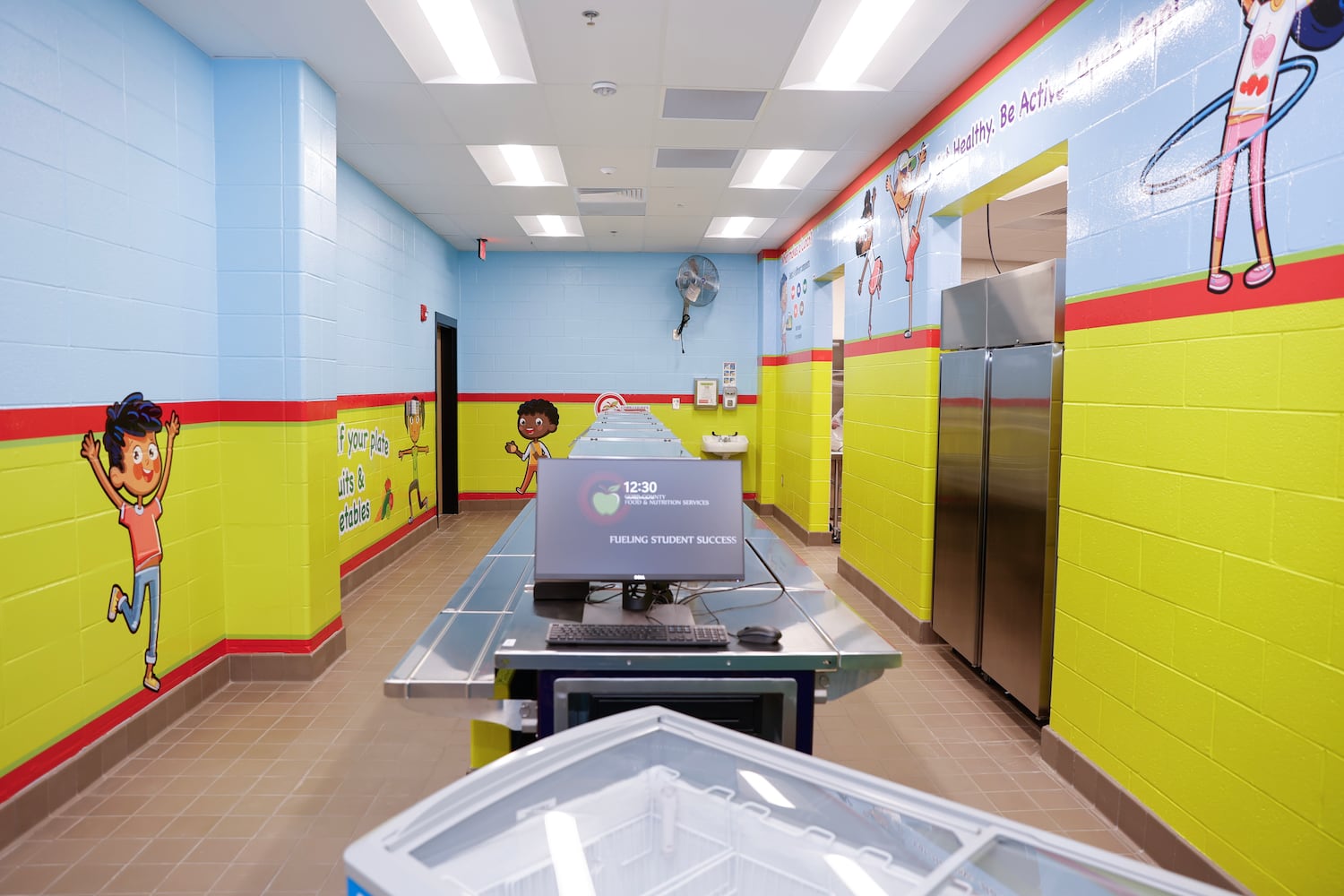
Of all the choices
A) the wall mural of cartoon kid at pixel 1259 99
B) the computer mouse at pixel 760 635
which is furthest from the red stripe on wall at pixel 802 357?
the computer mouse at pixel 760 635

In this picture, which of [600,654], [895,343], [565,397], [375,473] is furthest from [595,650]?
[565,397]

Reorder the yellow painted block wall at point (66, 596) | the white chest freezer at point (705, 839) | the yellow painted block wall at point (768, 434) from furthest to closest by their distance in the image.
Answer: the yellow painted block wall at point (768, 434) → the yellow painted block wall at point (66, 596) → the white chest freezer at point (705, 839)

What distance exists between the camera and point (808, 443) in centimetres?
768

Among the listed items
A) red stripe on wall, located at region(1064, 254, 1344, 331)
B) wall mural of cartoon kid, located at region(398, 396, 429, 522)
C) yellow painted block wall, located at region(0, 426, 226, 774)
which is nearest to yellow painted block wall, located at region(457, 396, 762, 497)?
wall mural of cartoon kid, located at region(398, 396, 429, 522)

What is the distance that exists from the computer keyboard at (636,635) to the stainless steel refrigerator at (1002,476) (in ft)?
6.93

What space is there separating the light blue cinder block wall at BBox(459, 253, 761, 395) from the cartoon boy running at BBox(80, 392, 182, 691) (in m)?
5.97

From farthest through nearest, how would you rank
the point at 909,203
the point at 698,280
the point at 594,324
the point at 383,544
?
1. the point at 594,324
2. the point at 698,280
3. the point at 383,544
4. the point at 909,203

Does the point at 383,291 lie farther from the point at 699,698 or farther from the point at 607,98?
Answer: the point at 699,698

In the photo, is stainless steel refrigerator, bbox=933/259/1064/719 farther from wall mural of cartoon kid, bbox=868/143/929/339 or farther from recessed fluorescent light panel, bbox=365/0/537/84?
recessed fluorescent light panel, bbox=365/0/537/84

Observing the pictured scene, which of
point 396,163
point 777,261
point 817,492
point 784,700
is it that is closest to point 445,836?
point 784,700

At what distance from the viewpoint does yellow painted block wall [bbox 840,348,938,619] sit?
15.3 ft

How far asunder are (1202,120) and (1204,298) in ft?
1.82

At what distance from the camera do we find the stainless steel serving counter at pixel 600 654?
5.96ft

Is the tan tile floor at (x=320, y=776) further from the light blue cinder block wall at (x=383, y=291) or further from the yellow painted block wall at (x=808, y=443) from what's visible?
the yellow painted block wall at (x=808, y=443)
